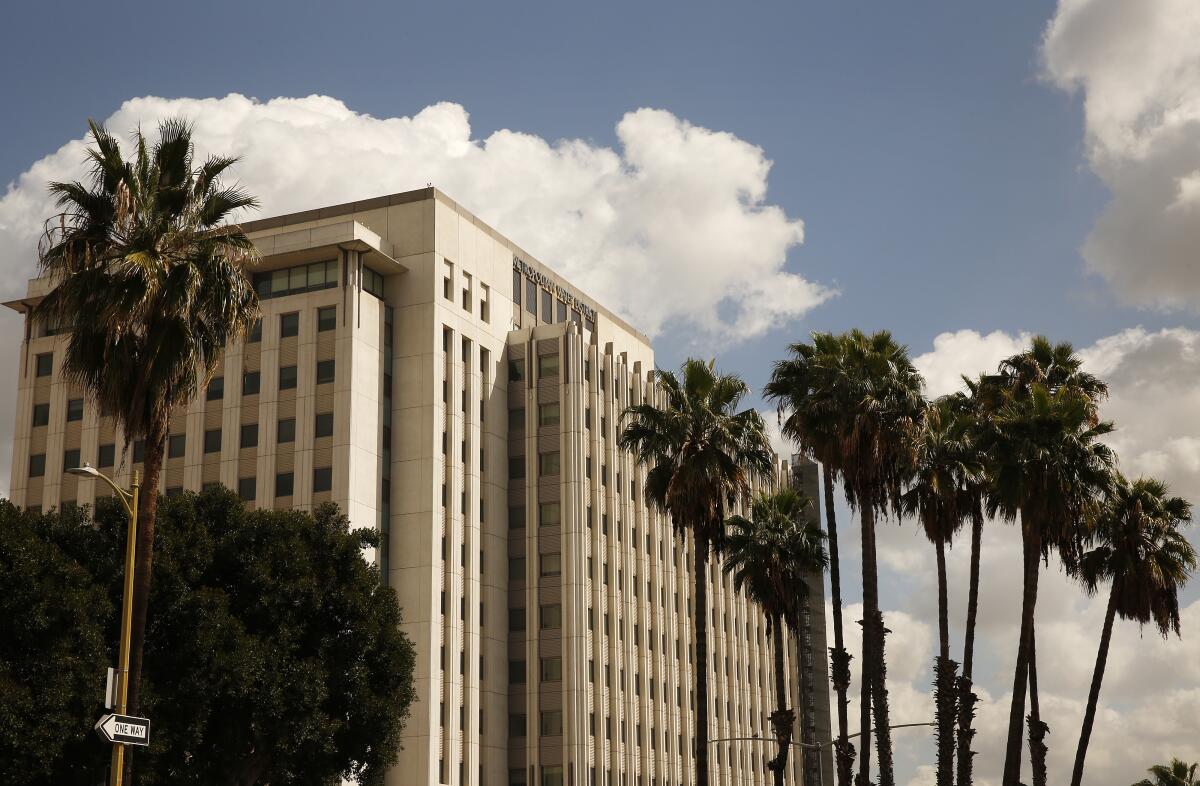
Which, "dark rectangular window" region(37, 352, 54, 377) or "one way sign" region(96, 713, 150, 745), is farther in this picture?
"dark rectangular window" region(37, 352, 54, 377)

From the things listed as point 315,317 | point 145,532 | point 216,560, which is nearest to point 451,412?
point 315,317

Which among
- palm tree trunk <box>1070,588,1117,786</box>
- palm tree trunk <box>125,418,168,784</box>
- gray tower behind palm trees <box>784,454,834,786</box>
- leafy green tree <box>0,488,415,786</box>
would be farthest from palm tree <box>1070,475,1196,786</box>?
gray tower behind palm trees <box>784,454,834,786</box>

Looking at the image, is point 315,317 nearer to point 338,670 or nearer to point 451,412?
point 451,412

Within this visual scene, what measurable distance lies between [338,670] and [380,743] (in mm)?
2609

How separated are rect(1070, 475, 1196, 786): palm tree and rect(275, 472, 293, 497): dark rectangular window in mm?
38587

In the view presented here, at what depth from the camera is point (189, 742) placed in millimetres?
39531

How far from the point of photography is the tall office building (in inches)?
2972

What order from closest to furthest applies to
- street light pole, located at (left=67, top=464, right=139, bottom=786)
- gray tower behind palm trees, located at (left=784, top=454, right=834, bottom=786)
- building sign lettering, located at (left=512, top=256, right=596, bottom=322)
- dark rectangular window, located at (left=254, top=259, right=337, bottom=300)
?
1. street light pole, located at (left=67, top=464, right=139, bottom=786)
2. dark rectangular window, located at (left=254, top=259, right=337, bottom=300)
3. building sign lettering, located at (left=512, top=256, right=596, bottom=322)
4. gray tower behind palm trees, located at (left=784, top=454, right=834, bottom=786)

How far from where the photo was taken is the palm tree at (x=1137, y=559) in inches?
2296

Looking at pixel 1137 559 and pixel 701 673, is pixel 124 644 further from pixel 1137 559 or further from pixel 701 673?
pixel 1137 559

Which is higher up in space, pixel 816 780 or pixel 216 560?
pixel 216 560

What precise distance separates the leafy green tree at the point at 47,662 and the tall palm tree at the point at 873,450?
2448cm

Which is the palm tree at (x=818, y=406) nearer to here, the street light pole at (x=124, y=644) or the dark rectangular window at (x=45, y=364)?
the street light pole at (x=124, y=644)

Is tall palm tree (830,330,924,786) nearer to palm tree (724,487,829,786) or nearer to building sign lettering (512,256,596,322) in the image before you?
palm tree (724,487,829,786)
